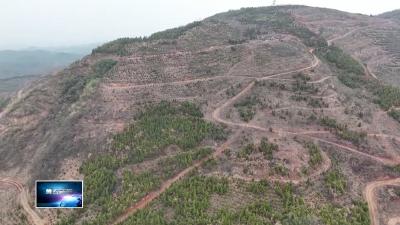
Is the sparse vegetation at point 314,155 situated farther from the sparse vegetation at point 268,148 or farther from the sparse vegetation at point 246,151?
the sparse vegetation at point 246,151

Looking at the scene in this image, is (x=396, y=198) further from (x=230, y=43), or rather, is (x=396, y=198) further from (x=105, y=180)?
(x=230, y=43)

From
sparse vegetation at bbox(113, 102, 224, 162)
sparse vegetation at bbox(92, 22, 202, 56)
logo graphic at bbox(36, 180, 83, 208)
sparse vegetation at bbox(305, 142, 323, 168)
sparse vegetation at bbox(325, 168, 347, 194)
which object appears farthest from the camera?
sparse vegetation at bbox(92, 22, 202, 56)

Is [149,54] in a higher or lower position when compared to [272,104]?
higher

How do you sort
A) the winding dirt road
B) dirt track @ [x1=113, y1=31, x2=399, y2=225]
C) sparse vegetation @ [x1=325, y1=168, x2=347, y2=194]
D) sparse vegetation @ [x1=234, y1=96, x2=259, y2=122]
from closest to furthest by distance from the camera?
1. the winding dirt road
2. dirt track @ [x1=113, y1=31, x2=399, y2=225]
3. sparse vegetation @ [x1=325, y1=168, x2=347, y2=194]
4. sparse vegetation @ [x1=234, y1=96, x2=259, y2=122]

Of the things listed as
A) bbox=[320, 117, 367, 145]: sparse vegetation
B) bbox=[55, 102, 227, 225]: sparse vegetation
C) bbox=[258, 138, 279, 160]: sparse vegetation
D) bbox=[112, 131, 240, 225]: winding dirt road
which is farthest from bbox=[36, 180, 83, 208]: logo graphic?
bbox=[320, 117, 367, 145]: sparse vegetation

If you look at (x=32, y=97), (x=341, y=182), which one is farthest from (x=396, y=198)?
(x=32, y=97)

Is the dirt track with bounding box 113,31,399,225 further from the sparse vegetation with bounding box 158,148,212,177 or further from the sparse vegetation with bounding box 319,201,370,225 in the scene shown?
the sparse vegetation with bounding box 319,201,370,225

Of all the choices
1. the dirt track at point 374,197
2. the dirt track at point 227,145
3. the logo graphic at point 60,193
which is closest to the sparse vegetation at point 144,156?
the dirt track at point 227,145
